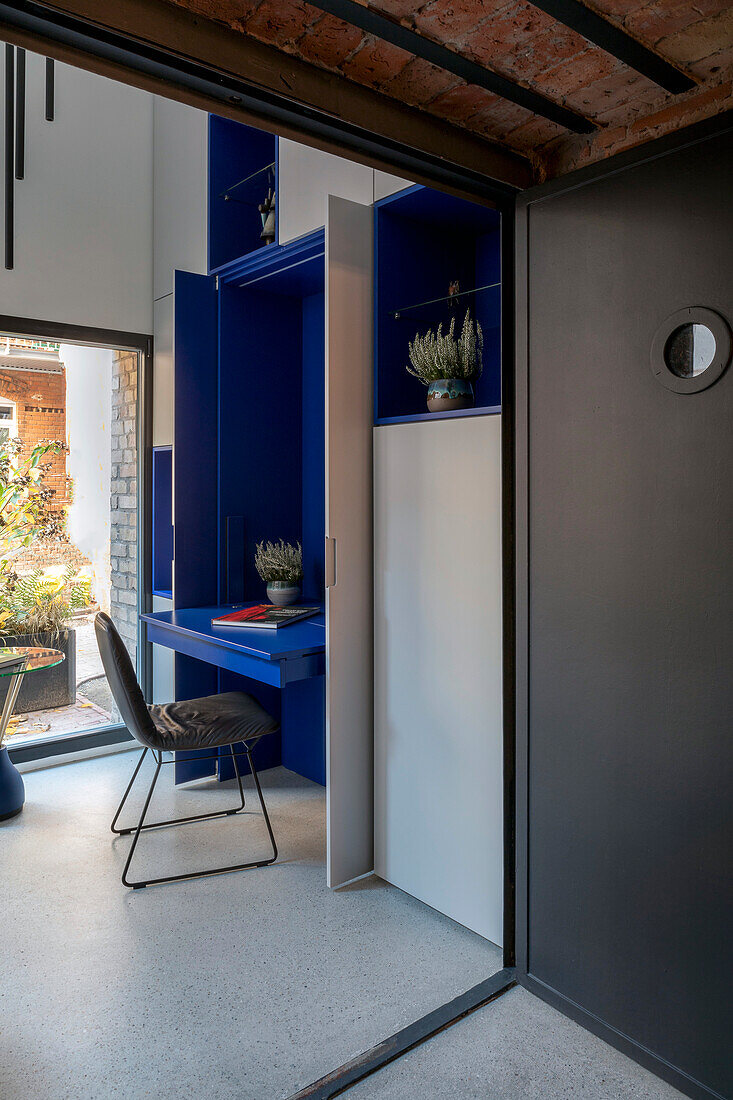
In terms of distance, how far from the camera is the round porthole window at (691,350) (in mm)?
1614

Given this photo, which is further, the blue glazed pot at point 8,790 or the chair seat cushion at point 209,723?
the blue glazed pot at point 8,790

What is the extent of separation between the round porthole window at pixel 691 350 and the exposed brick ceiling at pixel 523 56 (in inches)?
19.8

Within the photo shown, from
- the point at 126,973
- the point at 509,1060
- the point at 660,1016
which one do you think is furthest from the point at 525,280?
the point at 126,973

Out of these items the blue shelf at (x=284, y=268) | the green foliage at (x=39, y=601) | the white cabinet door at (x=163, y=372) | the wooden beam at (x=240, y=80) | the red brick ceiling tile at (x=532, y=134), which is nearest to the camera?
the wooden beam at (x=240, y=80)

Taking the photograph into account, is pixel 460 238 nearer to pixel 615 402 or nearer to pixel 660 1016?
pixel 615 402

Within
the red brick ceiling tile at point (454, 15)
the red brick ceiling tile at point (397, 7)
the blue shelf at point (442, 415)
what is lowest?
the blue shelf at point (442, 415)

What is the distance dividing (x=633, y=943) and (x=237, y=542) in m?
2.44

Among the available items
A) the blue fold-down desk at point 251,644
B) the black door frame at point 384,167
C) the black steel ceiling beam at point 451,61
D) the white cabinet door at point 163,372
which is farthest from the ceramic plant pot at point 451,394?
the white cabinet door at point 163,372

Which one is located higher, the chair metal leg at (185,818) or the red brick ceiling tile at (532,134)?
the red brick ceiling tile at (532,134)

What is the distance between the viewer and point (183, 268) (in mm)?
3805

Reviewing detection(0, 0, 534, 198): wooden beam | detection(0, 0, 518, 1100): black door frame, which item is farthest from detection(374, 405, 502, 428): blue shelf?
detection(0, 0, 534, 198): wooden beam

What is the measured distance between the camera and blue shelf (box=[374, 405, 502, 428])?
2.25m

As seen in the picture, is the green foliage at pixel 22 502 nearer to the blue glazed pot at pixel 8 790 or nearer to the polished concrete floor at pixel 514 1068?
the blue glazed pot at pixel 8 790

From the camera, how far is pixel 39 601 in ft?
12.6
